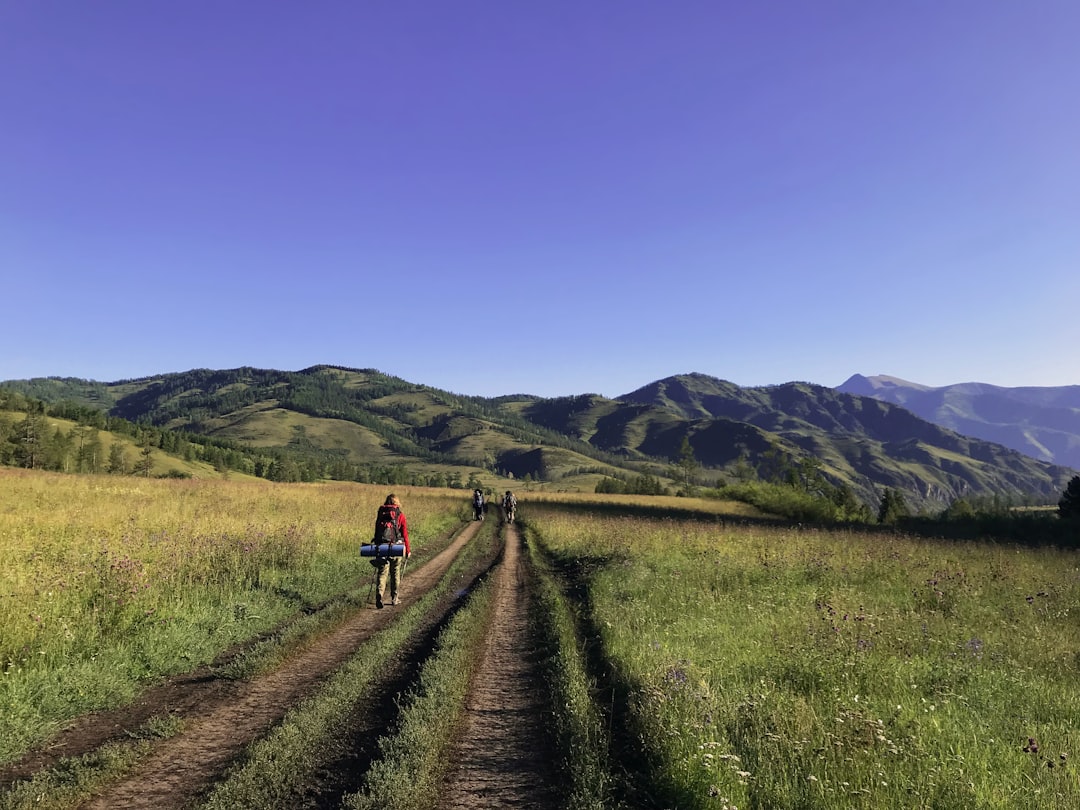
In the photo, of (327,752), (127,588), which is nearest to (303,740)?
(327,752)

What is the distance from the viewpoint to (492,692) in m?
8.05

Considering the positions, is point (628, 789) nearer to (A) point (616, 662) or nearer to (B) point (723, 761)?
(B) point (723, 761)

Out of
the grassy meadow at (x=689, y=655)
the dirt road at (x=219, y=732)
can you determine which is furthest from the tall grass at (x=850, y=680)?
the dirt road at (x=219, y=732)

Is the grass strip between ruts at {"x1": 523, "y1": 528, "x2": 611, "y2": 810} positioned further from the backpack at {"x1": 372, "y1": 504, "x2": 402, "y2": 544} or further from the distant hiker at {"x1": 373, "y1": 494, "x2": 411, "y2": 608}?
the backpack at {"x1": 372, "y1": 504, "x2": 402, "y2": 544}

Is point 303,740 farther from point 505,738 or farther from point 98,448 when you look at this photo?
point 98,448

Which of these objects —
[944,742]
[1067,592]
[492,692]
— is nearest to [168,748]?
[492,692]

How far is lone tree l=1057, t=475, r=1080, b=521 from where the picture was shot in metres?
41.5

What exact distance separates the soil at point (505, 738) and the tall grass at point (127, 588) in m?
4.88

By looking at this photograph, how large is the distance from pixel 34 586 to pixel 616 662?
10339 mm

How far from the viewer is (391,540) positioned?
13977 mm

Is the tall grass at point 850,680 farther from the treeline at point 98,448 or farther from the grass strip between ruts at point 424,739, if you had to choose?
the treeline at point 98,448

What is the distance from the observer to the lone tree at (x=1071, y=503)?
41.5 meters

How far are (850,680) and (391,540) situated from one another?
10.4 m

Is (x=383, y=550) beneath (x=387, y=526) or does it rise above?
beneath
